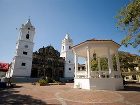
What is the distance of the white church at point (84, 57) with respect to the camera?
1717 centimetres

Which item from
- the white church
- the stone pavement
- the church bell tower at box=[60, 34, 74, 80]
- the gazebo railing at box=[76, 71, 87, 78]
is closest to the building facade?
the white church

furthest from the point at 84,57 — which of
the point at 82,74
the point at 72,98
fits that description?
the point at 72,98

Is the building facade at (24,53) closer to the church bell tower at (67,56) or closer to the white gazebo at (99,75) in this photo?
the church bell tower at (67,56)

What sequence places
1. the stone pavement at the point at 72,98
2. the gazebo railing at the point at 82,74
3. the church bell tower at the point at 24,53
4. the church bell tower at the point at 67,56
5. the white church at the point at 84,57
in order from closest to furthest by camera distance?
1. the stone pavement at the point at 72,98
2. the white church at the point at 84,57
3. the gazebo railing at the point at 82,74
4. the church bell tower at the point at 24,53
5. the church bell tower at the point at 67,56

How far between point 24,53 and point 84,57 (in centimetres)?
2709

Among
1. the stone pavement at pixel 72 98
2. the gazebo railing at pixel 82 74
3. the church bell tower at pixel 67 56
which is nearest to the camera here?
the stone pavement at pixel 72 98

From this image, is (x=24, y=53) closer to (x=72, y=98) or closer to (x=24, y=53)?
(x=24, y=53)

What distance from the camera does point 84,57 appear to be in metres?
25.8

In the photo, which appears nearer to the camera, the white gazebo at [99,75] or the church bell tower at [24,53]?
the white gazebo at [99,75]

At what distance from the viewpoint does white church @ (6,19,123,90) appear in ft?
56.3

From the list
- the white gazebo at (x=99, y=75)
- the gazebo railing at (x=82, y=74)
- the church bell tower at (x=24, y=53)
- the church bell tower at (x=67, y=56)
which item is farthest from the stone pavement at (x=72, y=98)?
the church bell tower at (x=67, y=56)

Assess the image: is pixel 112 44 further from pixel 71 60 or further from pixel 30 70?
pixel 71 60

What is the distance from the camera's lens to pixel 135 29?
14.0m

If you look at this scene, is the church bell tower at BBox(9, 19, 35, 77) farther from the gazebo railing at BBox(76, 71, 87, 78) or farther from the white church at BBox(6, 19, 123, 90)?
the gazebo railing at BBox(76, 71, 87, 78)
